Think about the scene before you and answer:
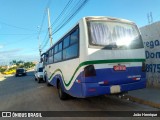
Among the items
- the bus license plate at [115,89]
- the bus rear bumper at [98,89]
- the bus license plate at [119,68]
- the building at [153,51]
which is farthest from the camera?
the building at [153,51]

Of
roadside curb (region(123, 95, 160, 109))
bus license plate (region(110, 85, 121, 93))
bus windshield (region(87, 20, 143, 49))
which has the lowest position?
roadside curb (region(123, 95, 160, 109))

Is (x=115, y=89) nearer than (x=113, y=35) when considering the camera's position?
Yes

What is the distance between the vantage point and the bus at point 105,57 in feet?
21.4

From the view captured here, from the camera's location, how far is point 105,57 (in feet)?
21.9

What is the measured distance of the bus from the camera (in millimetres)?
6508

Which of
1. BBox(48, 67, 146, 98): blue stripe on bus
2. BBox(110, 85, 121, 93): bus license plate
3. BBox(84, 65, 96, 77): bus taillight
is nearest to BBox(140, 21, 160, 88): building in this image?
BBox(48, 67, 146, 98): blue stripe on bus

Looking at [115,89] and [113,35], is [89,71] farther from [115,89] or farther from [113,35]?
[113,35]

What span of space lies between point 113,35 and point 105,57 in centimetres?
85

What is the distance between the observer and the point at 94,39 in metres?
6.76

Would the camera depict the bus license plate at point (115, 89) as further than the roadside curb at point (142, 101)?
No

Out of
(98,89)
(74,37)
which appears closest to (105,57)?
(98,89)

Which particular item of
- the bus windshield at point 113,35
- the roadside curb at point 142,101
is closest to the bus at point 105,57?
the bus windshield at point 113,35

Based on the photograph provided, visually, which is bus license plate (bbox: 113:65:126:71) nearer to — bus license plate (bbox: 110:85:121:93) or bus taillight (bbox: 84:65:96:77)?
bus license plate (bbox: 110:85:121:93)

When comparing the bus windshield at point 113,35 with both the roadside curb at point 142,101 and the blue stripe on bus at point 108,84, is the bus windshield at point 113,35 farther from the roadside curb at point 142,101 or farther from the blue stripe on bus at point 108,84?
the roadside curb at point 142,101
